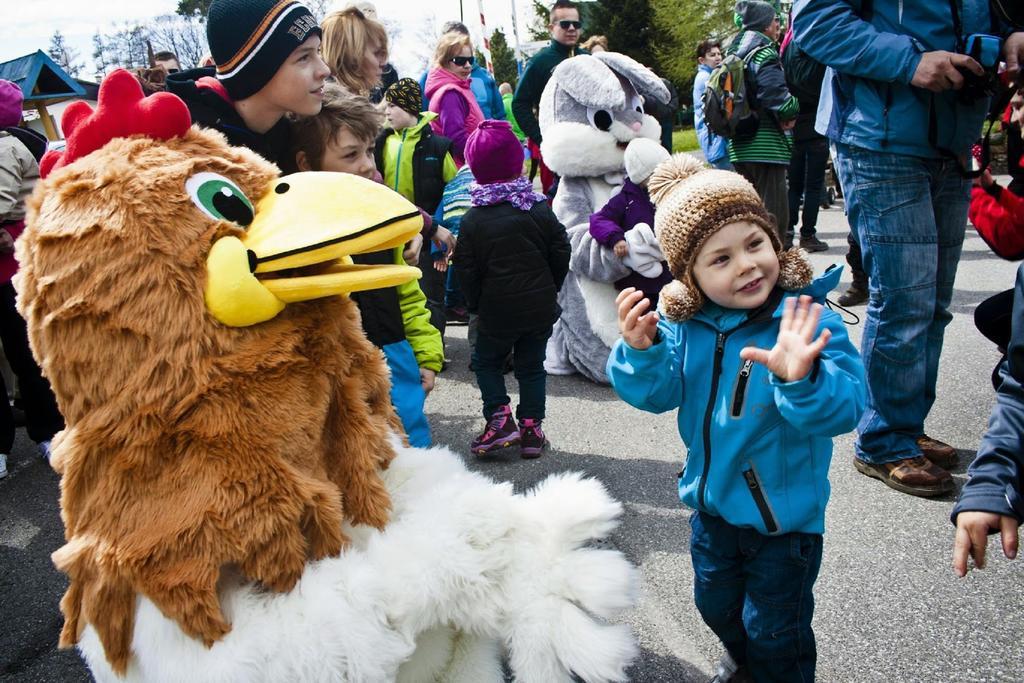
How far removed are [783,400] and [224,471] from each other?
3.60 feet

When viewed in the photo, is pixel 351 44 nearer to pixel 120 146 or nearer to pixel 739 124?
pixel 120 146

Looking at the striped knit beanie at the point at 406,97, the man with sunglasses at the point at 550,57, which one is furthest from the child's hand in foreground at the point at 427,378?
the man with sunglasses at the point at 550,57

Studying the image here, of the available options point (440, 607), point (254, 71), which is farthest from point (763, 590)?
point (254, 71)

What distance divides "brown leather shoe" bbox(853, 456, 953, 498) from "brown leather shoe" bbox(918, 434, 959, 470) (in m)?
0.11

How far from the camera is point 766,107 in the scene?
556 centimetres

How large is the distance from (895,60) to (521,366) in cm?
212

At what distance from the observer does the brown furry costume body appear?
1.26 metres

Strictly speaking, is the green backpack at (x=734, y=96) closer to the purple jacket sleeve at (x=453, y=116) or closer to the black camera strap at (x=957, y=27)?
the purple jacket sleeve at (x=453, y=116)

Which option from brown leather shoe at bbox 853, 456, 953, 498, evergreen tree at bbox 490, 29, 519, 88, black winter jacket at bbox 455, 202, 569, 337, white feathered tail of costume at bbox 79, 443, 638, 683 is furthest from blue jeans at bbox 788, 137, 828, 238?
Answer: evergreen tree at bbox 490, 29, 519, 88

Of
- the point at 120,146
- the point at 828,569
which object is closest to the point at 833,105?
the point at 828,569

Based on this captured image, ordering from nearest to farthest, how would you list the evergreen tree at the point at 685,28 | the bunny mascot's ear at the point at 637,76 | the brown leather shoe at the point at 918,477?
the brown leather shoe at the point at 918,477 < the bunny mascot's ear at the point at 637,76 < the evergreen tree at the point at 685,28

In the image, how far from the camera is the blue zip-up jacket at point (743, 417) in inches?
67.7

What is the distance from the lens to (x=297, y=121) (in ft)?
7.29

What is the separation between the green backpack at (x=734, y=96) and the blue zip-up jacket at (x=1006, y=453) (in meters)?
4.36
